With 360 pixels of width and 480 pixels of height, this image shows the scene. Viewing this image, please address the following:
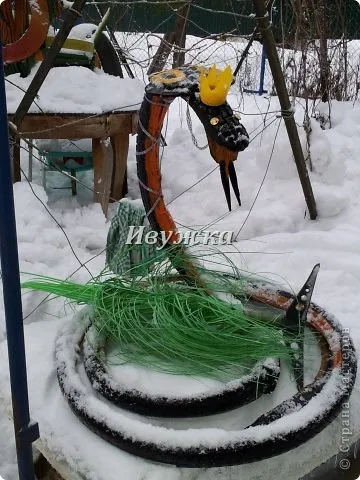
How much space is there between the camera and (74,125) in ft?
7.97

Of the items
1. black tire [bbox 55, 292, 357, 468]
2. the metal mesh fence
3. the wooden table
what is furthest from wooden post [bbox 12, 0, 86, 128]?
black tire [bbox 55, 292, 357, 468]

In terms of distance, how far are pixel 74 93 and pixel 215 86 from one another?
4.85ft

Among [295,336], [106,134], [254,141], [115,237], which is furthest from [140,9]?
[295,336]

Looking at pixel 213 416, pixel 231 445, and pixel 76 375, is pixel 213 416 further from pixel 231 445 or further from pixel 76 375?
pixel 76 375

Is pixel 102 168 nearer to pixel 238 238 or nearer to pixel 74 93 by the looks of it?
pixel 74 93

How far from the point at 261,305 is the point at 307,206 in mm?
1225

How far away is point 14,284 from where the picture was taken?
761 millimetres

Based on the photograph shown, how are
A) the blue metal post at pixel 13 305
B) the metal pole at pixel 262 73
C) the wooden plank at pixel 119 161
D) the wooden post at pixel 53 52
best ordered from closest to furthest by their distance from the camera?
the blue metal post at pixel 13 305, the wooden post at pixel 53 52, the wooden plank at pixel 119 161, the metal pole at pixel 262 73

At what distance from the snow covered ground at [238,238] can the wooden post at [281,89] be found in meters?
0.15

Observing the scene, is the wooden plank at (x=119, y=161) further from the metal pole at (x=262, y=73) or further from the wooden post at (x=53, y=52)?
the metal pole at (x=262, y=73)

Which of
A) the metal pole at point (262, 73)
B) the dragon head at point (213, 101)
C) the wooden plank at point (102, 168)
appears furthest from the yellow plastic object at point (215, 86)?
the metal pole at point (262, 73)

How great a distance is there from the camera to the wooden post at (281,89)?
1979 millimetres

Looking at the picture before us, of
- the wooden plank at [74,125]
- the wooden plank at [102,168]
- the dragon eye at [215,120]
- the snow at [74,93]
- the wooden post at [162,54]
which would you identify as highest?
the wooden post at [162,54]

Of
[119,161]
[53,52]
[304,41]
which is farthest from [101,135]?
[304,41]
